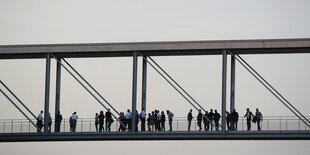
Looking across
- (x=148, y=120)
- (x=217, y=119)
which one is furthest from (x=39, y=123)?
(x=217, y=119)

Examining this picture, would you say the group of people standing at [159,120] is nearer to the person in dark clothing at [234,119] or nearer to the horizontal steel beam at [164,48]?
the person in dark clothing at [234,119]

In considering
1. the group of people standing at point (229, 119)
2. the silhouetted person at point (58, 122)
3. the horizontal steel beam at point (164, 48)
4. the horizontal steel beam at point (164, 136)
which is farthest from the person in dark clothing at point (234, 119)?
the silhouetted person at point (58, 122)

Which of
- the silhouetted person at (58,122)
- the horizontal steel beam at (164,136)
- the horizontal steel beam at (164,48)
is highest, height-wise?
the horizontal steel beam at (164,48)

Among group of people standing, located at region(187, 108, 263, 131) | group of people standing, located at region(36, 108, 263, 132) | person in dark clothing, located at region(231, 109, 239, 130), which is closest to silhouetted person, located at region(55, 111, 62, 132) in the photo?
group of people standing, located at region(36, 108, 263, 132)

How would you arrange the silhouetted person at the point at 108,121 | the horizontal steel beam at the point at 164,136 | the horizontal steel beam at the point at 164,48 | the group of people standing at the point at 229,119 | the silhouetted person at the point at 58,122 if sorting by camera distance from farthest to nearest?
the silhouetted person at the point at 58,122
the silhouetted person at the point at 108,121
the group of people standing at the point at 229,119
the horizontal steel beam at the point at 164,48
the horizontal steel beam at the point at 164,136

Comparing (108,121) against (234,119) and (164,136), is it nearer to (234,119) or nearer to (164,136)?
(164,136)

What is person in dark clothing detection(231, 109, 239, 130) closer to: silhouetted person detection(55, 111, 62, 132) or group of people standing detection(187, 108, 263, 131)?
group of people standing detection(187, 108, 263, 131)

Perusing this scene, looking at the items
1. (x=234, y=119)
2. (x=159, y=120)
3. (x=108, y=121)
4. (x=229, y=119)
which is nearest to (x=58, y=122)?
(x=108, y=121)

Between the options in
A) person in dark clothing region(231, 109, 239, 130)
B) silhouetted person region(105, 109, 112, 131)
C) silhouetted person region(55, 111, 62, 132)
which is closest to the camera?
person in dark clothing region(231, 109, 239, 130)

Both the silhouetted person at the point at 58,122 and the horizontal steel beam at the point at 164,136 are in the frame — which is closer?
the horizontal steel beam at the point at 164,136

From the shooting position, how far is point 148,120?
56.9m

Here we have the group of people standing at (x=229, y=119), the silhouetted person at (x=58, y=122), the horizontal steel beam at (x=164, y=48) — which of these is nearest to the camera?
the horizontal steel beam at (x=164, y=48)

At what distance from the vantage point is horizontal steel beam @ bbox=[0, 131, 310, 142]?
54312mm

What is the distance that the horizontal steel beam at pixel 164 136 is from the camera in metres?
54.3
